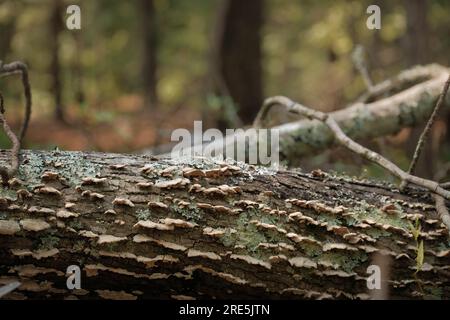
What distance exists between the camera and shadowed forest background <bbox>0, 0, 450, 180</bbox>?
5469 millimetres

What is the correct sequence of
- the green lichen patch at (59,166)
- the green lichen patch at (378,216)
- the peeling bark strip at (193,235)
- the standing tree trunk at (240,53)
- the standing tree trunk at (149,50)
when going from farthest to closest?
the standing tree trunk at (149,50)
the standing tree trunk at (240,53)
the green lichen patch at (378,216)
the green lichen patch at (59,166)
the peeling bark strip at (193,235)

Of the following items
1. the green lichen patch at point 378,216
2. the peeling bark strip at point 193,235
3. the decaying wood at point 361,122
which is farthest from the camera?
the decaying wood at point 361,122

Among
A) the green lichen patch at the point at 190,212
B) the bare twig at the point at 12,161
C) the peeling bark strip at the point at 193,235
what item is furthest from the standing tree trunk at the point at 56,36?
the green lichen patch at the point at 190,212

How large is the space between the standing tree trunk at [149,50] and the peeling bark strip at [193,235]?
11.6 metres

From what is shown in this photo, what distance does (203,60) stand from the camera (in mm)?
15578

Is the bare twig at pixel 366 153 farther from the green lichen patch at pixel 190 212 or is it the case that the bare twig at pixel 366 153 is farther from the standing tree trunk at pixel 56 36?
the standing tree trunk at pixel 56 36

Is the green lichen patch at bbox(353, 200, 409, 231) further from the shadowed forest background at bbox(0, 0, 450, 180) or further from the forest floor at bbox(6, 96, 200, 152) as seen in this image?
the forest floor at bbox(6, 96, 200, 152)

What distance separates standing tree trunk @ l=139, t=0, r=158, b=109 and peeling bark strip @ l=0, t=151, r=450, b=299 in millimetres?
11611

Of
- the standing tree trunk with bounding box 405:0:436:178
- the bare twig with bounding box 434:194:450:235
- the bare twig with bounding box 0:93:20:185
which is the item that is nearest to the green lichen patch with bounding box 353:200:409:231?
the bare twig with bounding box 434:194:450:235

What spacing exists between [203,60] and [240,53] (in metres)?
8.33

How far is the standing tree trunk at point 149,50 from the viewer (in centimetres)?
1341
